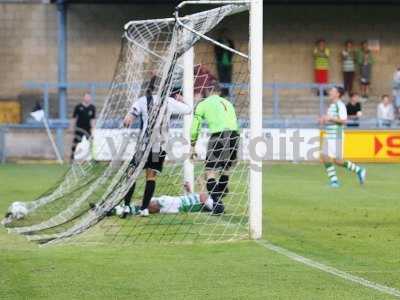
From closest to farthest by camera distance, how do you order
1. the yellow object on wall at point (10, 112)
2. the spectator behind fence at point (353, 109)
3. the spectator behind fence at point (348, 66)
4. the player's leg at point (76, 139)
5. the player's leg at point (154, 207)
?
the player's leg at point (154, 207)
the player's leg at point (76, 139)
the spectator behind fence at point (353, 109)
the yellow object on wall at point (10, 112)
the spectator behind fence at point (348, 66)

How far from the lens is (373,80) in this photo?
3722 cm

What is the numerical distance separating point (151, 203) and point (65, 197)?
3654 millimetres

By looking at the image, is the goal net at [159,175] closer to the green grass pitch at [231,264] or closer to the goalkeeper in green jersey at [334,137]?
the green grass pitch at [231,264]

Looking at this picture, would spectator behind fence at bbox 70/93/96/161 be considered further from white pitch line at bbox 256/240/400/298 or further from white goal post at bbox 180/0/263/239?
white pitch line at bbox 256/240/400/298

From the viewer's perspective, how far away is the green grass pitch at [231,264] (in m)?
9.40

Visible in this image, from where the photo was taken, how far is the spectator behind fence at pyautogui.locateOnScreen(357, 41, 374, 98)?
36500mm

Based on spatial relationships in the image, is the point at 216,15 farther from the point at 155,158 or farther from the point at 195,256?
the point at 195,256

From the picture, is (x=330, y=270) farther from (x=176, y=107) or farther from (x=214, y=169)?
(x=214, y=169)

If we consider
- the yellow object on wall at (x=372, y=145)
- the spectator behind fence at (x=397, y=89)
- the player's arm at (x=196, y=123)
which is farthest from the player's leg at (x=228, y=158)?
the spectator behind fence at (x=397, y=89)

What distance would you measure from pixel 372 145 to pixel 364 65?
538 cm

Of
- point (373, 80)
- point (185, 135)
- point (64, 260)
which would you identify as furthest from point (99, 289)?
point (373, 80)

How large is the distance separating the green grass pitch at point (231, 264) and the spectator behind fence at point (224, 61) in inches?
593

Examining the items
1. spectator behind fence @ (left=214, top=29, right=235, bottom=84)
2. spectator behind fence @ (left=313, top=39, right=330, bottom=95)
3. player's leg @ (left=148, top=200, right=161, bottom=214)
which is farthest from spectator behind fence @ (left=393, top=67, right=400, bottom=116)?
player's leg @ (left=148, top=200, right=161, bottom=214)

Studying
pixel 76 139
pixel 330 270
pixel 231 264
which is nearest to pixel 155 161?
pixel 231 264
